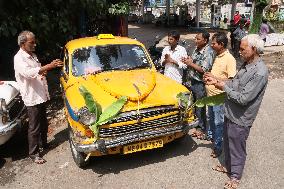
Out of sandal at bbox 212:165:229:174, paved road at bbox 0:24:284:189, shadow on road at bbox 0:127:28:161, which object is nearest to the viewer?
paved road at bbox 0:24:284:189

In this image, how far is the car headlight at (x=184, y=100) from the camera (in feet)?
16.8

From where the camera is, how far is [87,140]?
4703mm

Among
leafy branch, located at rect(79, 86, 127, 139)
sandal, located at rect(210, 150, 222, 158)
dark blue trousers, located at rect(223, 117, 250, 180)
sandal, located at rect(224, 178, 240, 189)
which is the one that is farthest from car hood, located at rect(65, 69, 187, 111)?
sandal, located at rect(224, 178, 240, 189)

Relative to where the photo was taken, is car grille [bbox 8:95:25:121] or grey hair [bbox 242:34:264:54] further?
car grille [bbox 8:95:25:121]

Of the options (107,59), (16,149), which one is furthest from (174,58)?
(16,149)

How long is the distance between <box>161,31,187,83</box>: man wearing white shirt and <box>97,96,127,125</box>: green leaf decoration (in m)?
1.95

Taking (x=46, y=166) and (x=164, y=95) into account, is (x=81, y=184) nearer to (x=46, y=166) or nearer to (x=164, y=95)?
(x=46, y=166)

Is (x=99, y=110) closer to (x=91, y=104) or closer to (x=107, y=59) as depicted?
(x=91, y=104)

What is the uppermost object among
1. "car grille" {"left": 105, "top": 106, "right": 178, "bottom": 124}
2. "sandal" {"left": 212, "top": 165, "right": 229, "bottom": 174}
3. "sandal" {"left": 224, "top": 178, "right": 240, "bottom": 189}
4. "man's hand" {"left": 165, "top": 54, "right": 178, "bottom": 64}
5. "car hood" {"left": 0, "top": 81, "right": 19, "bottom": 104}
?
"man's hand" {"left": 165, "top": 54, "right": 178, "bottom": 64}

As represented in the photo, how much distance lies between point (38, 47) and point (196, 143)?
550 centimetres

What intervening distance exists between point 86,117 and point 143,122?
860 millimetres

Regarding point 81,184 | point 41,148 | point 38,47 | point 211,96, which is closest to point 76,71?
point 41,148

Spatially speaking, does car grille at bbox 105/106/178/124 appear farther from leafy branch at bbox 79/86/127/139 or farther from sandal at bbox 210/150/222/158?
sandal at bbox 210/150/222/158

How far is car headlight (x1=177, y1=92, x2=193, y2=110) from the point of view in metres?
5.13
